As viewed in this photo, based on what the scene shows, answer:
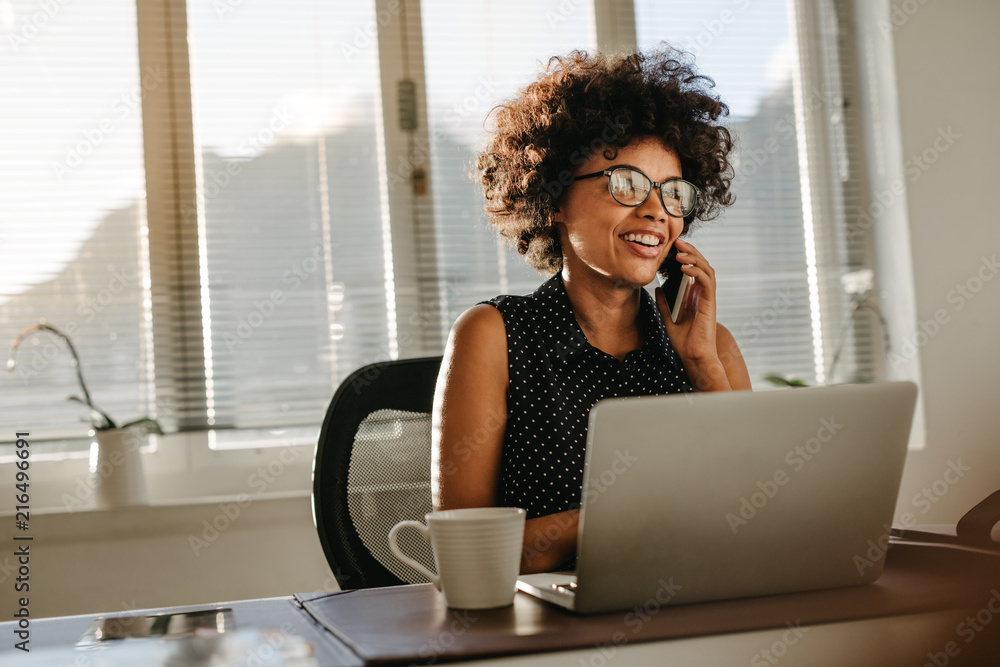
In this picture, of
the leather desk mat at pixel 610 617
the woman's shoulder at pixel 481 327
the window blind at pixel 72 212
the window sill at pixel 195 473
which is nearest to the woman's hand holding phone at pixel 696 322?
the woman's shoulder at pixel 481 327

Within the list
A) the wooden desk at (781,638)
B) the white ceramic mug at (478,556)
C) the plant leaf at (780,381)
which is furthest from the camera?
the plant leaf at (780,381)

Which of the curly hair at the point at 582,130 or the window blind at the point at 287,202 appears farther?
the window blind at the point at 287,202

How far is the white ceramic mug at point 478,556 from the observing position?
0.78 m

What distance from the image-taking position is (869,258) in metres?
2.86

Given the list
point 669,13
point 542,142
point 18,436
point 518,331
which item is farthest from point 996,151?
point 18,436

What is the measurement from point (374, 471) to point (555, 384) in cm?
32

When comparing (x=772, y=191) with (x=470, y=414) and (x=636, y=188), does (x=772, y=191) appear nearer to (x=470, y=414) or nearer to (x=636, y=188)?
(x=636, y=188)

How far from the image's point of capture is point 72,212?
2.33m

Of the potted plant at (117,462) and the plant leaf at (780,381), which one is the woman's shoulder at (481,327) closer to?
the potted plant at (117,462)

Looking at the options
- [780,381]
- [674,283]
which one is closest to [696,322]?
[674,283]

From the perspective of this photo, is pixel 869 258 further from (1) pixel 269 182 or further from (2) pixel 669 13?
(1) pixel 269 182

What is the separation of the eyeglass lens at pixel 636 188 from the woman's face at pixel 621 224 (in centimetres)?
1

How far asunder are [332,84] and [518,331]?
1460 mm

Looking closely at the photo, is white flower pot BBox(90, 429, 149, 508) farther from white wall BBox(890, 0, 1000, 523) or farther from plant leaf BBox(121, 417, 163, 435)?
white wall BBox(890, 0, 1000, 523)
